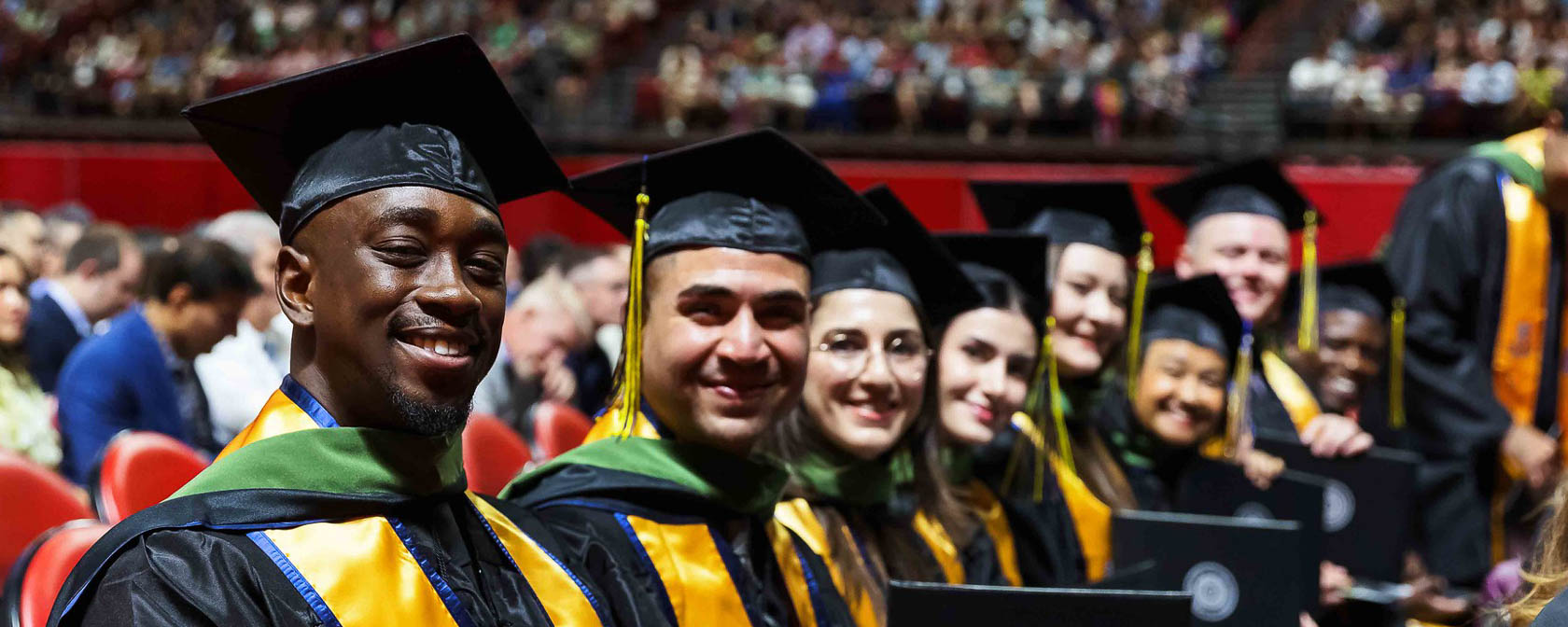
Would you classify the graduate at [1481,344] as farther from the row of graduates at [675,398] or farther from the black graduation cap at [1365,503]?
the row of graduates at [675,398]

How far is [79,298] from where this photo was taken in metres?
5.39

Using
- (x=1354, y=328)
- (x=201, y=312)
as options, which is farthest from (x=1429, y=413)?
(x=201, y=312)

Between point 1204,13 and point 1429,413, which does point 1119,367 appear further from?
point 1204,13

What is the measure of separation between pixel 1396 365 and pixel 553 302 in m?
2.94

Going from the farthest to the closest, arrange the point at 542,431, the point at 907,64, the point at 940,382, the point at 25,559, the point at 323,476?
the point at 907,64
the point at 542,431
the point at 940,382
the point at 25,559
the point at 323,476

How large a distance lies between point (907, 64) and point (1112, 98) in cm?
278

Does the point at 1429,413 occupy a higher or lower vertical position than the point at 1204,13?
lower

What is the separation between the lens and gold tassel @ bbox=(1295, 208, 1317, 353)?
4480 millimetres

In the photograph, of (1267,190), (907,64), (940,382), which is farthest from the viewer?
(907,64)

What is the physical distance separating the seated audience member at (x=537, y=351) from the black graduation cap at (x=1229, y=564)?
2706 mm

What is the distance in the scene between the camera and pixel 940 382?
10.2 ft

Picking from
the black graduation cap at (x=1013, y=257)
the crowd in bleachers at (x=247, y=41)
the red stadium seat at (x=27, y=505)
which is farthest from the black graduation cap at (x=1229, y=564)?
the crowd in bleachers at (x=247, y=41)

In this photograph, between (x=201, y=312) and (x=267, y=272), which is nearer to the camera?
(x=201, y=312)

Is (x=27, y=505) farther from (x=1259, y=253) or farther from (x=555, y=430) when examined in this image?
(x=1259, y=253)
